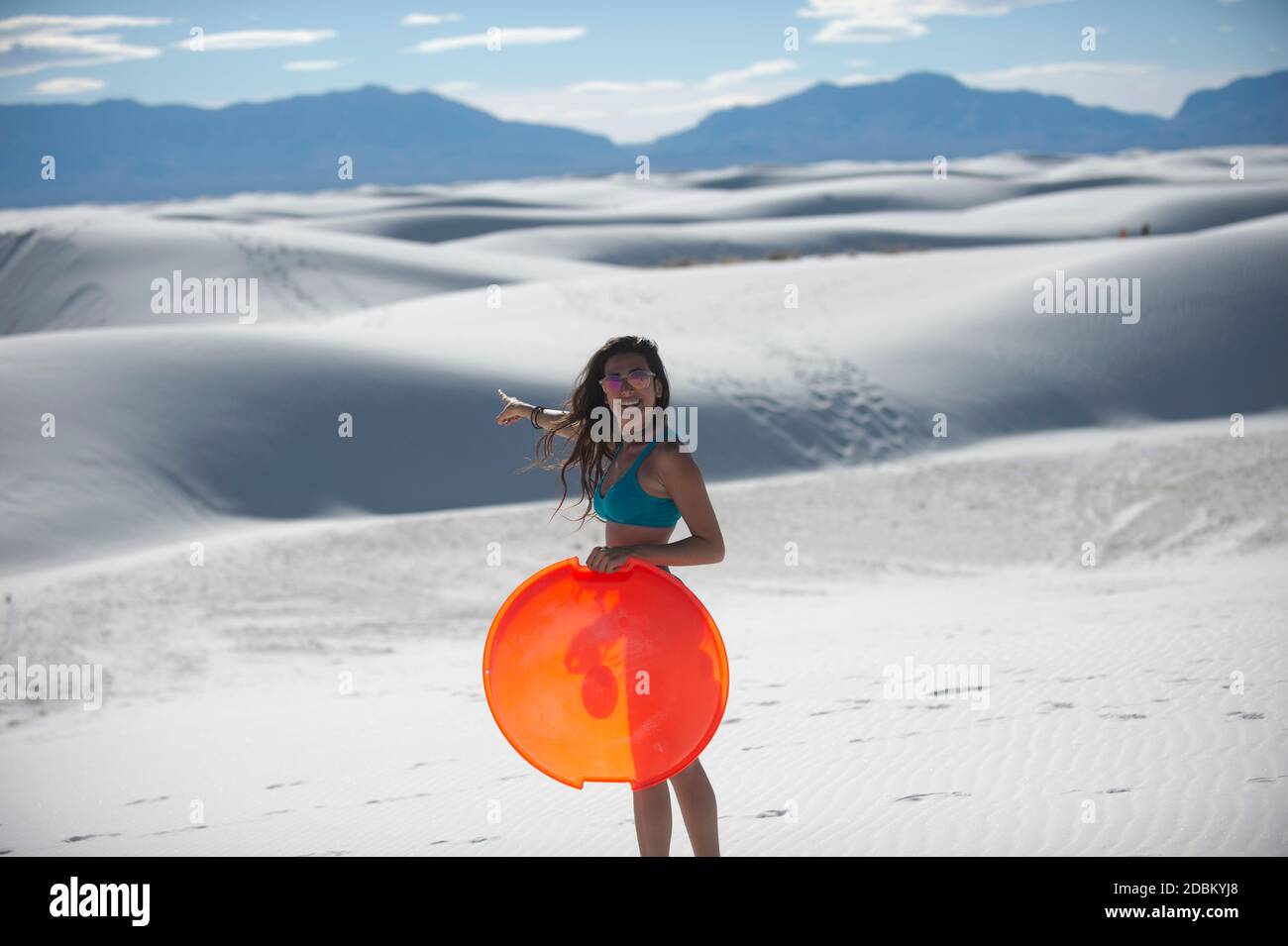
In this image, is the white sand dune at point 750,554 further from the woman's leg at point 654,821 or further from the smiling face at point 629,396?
the smiling face at point 629,396

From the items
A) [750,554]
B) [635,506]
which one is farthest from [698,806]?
[750,554]

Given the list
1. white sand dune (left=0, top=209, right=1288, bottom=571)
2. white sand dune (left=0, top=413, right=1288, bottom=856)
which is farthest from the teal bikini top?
white sand dune (left=0, top=209, right=1288, bottom=571)

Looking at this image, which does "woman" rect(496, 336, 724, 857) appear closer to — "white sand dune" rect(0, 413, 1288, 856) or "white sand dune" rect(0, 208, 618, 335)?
"white sand dune" rect(0, 413, 1288, 856)

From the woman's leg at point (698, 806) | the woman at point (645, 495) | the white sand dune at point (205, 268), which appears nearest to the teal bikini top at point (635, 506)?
the woman at point (645, 495)

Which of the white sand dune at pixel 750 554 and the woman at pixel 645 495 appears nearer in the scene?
the woman at pixel 645 495

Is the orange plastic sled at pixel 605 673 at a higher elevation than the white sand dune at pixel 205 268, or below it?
below

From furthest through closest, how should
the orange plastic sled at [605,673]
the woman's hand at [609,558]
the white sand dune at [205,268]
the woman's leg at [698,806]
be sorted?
the white sand dune at [205,268] → the woman's leg at [698,806] → the orange plastic sled at [605,673] → the woman's hand at [609,558]

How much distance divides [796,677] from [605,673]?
4.97 meters

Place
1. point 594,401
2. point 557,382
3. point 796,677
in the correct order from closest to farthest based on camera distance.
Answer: point 594,401
point 796,677
point 557,382

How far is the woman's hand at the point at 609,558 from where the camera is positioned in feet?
12.6

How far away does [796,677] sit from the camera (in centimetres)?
880

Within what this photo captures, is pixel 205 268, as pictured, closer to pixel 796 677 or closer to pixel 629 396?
pixel 796 677
